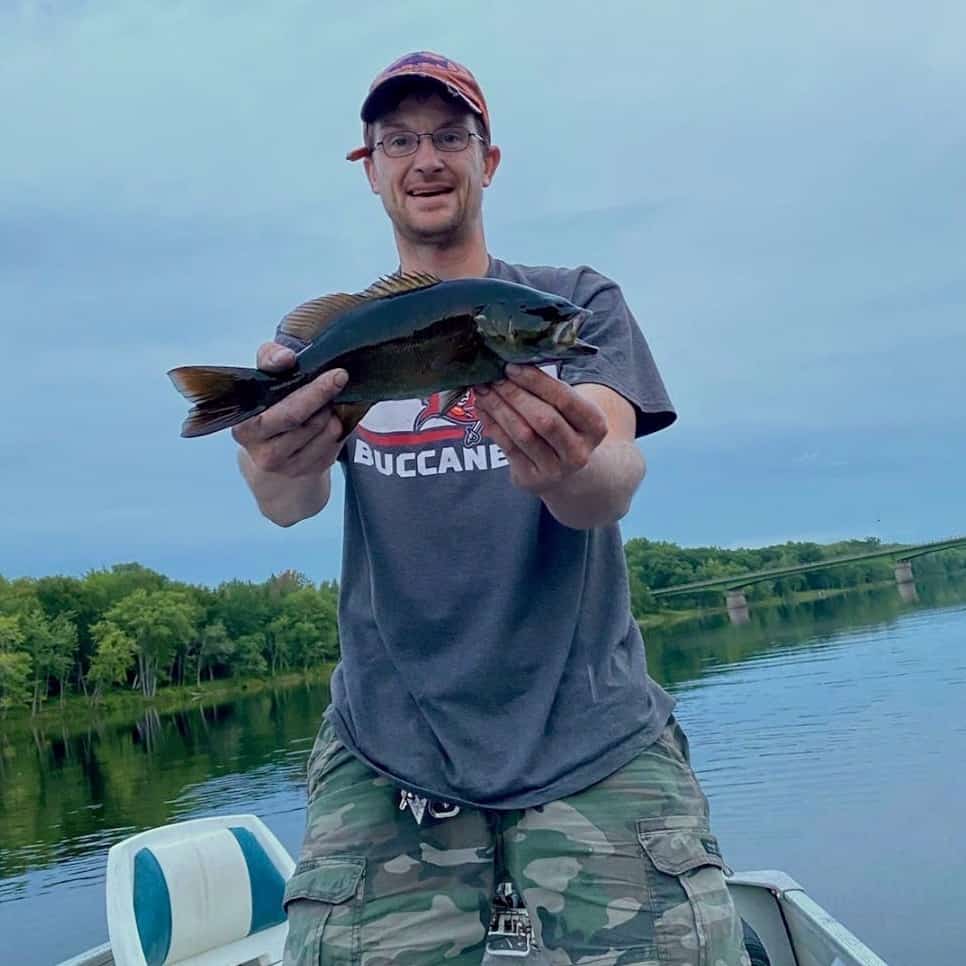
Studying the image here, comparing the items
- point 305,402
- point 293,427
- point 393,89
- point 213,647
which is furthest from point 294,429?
point 213,647

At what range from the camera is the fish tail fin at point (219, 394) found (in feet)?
9.82

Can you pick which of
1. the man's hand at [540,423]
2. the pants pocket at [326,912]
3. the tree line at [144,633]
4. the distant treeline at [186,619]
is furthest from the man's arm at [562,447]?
the tree line at [144,633]

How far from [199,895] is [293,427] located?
3.87m

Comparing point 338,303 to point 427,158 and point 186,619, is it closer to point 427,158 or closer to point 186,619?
point 427,158

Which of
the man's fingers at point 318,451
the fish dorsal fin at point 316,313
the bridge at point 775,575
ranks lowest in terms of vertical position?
the man's fingers at point 318,451

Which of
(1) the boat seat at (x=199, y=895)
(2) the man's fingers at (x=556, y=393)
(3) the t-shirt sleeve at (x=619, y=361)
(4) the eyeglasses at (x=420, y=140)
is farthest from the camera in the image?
(1) the boat seat at (x=199, y=895)

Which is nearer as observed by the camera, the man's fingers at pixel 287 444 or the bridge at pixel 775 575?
the man's fingers at pixel 287 444

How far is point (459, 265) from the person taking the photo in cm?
413

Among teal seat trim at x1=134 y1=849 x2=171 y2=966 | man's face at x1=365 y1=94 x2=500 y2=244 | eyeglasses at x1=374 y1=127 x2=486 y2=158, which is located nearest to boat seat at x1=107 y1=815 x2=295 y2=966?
teal seat trim at x1=134 y1=849 x2=171 y2=966

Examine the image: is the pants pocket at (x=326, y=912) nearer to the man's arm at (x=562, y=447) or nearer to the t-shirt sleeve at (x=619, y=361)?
the man's arm at (x=562, y=447)

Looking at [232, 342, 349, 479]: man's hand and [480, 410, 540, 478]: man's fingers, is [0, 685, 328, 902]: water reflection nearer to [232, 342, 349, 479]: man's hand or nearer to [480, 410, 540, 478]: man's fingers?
[232, 342, 349, 479]: man's hand

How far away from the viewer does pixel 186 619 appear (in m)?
91.6

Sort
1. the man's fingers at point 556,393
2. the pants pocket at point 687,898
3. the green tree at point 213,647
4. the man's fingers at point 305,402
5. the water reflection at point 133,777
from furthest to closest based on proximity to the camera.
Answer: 1. the green tree at point 213,647
2. the water reflection at point 133,777
3. the pants pocket at point 687,898
4. the man's fingers at point 305,402
5. the man's fingers at point 556,393

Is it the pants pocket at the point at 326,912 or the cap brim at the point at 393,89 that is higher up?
the cap brim at the point at 393,89
